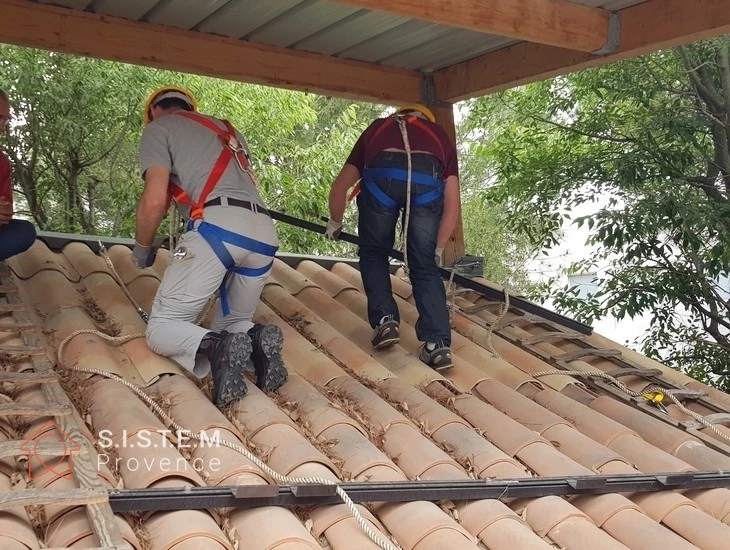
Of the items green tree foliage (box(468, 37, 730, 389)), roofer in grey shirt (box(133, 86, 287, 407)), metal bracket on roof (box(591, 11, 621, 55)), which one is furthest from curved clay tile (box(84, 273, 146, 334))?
green tree foliage (box(468, 37, 730, 389))

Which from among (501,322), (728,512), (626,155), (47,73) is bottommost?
(728,512)

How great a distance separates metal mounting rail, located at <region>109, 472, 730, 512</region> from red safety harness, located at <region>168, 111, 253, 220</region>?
4.93ft

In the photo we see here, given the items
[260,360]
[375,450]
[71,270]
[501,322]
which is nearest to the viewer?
[375,450]

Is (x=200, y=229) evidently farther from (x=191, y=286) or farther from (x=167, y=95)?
(x=167, y=95)

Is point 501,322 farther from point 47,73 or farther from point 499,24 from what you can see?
point 47,73

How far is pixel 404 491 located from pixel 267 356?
1.03m

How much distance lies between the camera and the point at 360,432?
3.09 m

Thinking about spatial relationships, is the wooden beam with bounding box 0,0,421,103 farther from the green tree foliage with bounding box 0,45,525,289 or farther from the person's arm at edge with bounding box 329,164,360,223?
the green tree foliage with bounding box 0,45,525,289

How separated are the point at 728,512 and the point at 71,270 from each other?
12.4 feet

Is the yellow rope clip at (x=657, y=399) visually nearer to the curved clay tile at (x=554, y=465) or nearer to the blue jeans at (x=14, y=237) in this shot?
the curved clay tile at (x=554, y=465)

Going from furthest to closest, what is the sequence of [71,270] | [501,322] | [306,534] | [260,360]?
[501,322]
[71,270]
[260,360]
[306,534]

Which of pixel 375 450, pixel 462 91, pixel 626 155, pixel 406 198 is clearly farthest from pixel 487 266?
pixel 375 450

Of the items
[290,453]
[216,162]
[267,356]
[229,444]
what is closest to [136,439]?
[229,444]

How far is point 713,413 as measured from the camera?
3998mm
